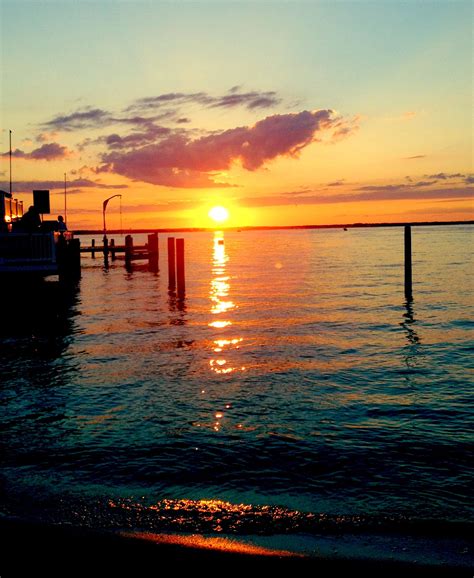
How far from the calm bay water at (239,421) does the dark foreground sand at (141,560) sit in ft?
5.08

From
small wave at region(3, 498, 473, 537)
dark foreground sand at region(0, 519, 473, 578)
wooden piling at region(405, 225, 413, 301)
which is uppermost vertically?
wooden piling at region(405, 225, 413, 301)

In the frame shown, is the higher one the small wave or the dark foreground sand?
the dark foreground sand

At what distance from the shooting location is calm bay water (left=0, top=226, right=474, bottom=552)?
681 cm

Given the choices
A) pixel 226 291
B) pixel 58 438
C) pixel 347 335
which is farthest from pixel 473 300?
pixel 58 438

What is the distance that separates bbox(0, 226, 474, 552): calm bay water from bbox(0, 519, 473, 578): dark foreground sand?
1.55 meters

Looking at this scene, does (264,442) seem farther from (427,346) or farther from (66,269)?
(66,269)

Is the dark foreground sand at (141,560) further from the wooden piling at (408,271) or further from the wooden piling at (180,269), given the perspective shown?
the wooden piling at (180,269)

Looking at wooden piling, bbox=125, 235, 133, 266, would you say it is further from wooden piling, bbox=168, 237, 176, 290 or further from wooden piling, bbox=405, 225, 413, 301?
wooden piling, bbox=405, 225, 413, 301

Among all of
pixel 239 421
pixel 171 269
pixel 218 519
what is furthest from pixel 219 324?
pixel 171 269

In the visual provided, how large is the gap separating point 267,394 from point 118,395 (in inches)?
126

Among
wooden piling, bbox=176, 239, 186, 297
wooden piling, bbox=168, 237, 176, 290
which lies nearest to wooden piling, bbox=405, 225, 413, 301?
wooden piling, bbox=176, 239, 186, 297

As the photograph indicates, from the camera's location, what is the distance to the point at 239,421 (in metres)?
10.3

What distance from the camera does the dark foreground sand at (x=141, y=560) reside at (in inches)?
171

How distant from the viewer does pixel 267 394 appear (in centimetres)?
1222
